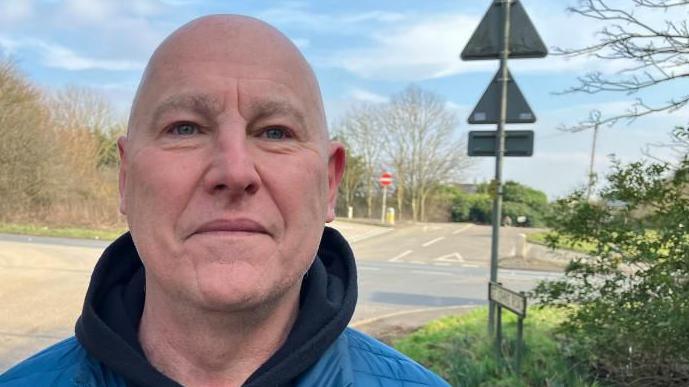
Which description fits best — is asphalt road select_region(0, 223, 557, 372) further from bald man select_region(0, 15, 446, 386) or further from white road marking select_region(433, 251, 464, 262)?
bald man select_region(0, 15, 446, 386)

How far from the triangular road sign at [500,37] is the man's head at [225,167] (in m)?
4.84

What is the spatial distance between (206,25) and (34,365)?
2.66 feet

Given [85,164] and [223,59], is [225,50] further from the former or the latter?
[85,164]

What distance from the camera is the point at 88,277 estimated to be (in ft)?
35.0

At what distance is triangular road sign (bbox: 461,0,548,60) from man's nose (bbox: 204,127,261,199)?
16.4ft

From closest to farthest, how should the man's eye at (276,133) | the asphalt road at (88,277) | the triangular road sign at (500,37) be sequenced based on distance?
the man's eye at (276,133)
the triangular road sign at (500,37)
the asphalt road at (88,277)

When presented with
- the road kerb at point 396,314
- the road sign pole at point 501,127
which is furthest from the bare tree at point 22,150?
the road sign pole at point 501,127

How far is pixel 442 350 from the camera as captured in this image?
18.4ft

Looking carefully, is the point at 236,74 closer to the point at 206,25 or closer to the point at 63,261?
the point at 206,25

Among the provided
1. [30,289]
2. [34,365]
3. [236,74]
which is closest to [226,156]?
[236,74]

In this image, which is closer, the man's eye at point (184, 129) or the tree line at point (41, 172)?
the man's eye at point (184, 129)

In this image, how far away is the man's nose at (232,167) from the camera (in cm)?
109

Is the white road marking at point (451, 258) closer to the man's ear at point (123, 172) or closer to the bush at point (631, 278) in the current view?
the bush at point (631, 278)

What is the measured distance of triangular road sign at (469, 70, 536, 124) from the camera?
18.6ft
